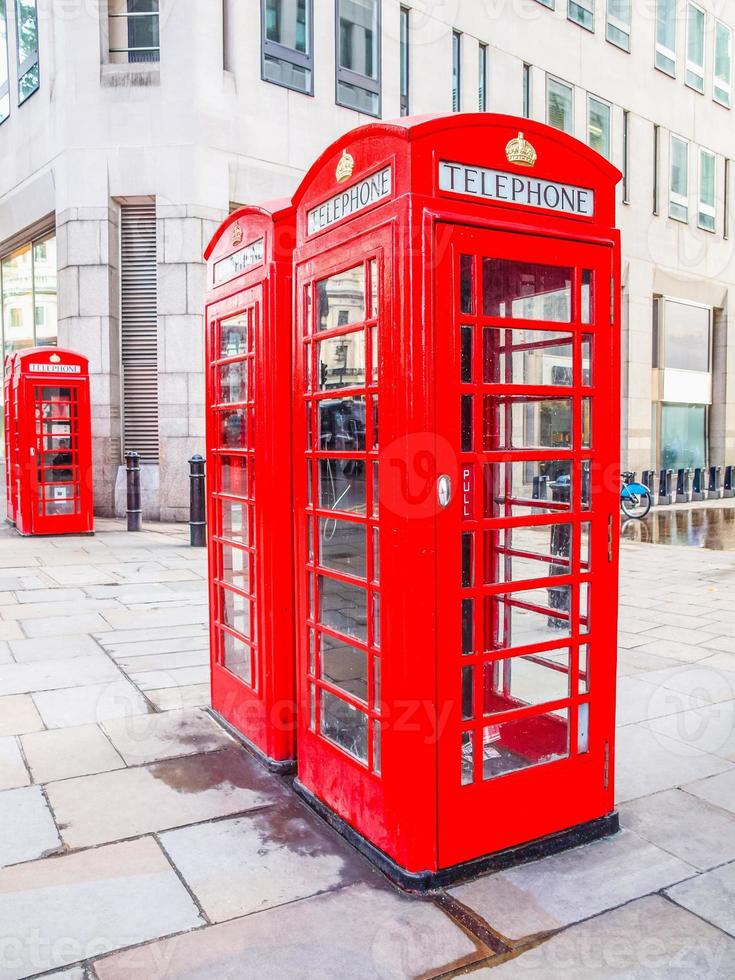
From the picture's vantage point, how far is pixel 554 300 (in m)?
3.19

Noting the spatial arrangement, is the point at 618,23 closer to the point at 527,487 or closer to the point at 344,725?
the point at 527,487

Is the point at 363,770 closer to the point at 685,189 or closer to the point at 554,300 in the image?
the point at 554,300

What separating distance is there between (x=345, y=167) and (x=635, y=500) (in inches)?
571

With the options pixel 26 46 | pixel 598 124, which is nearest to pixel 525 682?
pixel 26 46

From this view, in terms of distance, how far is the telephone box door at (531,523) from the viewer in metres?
2.93

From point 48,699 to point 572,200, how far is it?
13.2ft

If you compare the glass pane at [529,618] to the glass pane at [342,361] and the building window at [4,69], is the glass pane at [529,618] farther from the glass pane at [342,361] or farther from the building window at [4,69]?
the building window at [4,69]

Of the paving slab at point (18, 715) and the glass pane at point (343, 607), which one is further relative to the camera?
the paving slab at point (18, 715)

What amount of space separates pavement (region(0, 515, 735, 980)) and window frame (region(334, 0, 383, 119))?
43.1 feet

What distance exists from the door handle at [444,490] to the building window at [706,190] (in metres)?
23.7

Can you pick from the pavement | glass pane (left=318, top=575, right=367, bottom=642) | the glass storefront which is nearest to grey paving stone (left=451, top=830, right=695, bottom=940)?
the pavement

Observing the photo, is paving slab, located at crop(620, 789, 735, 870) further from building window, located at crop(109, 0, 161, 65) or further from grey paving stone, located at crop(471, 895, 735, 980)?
building window, located at crop(109, 0, 161, 65)

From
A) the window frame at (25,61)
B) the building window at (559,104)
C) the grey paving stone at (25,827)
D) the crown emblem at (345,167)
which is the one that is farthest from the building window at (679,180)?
the grey paving stone at (25,827)

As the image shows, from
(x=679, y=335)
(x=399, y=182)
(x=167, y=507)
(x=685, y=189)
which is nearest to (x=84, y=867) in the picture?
(x=399, y=182)
